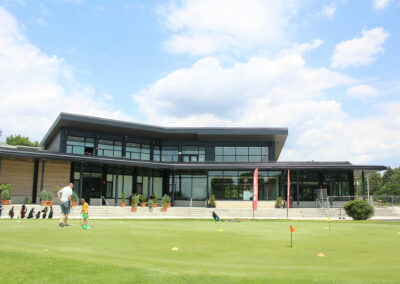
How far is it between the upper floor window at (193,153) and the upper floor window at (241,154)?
5.61 feet

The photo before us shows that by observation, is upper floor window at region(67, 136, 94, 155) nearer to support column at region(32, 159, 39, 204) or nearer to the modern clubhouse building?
the modern clubhouse building

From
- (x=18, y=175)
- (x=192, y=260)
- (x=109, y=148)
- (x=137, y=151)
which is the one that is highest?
(x=109, y=148)

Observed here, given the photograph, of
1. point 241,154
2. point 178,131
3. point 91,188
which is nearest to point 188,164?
point 178,131

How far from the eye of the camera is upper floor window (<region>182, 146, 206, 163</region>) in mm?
43312

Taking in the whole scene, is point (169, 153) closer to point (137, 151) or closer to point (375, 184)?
point (137, 151)

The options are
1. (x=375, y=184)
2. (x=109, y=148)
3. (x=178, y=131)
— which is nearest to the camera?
(x=109, y=148)

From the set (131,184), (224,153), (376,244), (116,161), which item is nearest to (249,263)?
(376,244)

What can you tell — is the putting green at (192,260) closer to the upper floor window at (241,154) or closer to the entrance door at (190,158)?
the upper floor window at (241,154)

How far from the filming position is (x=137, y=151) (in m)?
42.0

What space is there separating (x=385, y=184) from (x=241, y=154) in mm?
102470

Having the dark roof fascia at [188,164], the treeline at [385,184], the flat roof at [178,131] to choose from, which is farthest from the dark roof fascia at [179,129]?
the treeline at [385,184]

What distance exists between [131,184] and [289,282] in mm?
35277

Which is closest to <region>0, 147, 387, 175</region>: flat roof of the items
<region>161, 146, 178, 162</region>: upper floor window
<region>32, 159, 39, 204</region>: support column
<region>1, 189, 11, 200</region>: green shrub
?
<region>32, 159, 39, 204</region>: support column

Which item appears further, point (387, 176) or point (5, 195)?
point (387, 176)
